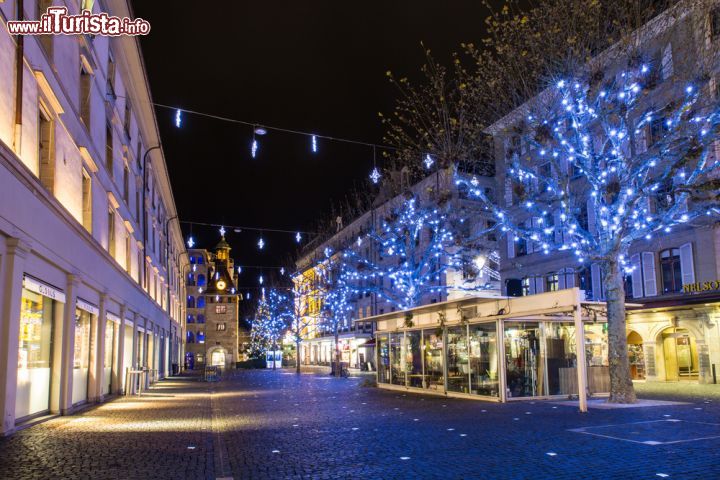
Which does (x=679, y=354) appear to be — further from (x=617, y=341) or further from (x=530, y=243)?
(x=617, y=341)

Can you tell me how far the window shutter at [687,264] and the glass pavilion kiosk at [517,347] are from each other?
9.40 meters

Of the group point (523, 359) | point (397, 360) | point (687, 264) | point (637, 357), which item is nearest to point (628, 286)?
point (637, 357)

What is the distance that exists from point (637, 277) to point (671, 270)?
6.41ft

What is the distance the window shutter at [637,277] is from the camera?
105ft

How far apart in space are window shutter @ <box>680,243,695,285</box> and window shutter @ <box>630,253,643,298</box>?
260 centimetres

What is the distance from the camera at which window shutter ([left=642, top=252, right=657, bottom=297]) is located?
3129cm

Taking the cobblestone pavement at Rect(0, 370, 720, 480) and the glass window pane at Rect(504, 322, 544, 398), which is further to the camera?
the glass window pane at Rect(504, 322, 544, 398)

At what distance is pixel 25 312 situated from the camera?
13.3 meters

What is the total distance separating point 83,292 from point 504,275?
101 ft

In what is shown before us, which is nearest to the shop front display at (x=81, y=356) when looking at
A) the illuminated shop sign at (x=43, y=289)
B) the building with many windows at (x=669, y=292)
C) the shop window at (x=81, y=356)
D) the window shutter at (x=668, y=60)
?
the shop window at (x=81, y=356)

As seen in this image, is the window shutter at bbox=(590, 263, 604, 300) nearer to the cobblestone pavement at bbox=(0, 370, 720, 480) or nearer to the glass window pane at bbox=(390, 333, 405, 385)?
the glass window pane at bbox=(390, 333, 405, 385)

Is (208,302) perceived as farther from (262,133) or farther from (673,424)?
(673,424)

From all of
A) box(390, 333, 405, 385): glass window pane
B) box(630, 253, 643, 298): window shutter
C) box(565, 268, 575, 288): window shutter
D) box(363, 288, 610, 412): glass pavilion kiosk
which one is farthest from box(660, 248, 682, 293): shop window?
box(390, 333, 405, 385): glass window pane

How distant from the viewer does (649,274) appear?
31531 millimetres
